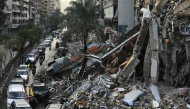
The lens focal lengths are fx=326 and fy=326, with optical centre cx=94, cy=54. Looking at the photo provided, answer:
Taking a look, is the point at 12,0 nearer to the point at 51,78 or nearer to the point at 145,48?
Answer: the point at 51,78

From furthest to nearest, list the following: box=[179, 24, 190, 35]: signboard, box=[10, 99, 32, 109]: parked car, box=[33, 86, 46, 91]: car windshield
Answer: box=[33, 86, 46, 91]: car windshield
box=[179, 24, 190, 35]: signboard
box=[10, 99, 32, 109]: parked car

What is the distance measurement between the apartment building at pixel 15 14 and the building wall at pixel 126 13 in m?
33.4

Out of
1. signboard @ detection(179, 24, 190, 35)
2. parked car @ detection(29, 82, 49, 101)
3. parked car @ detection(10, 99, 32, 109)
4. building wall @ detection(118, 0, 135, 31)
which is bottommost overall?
parked car @ detection(29, 82, 49, 101)

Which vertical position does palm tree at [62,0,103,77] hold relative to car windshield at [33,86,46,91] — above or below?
above

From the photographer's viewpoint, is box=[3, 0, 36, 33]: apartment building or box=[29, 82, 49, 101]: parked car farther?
box=[3, 0, 36, 33]: apartment building

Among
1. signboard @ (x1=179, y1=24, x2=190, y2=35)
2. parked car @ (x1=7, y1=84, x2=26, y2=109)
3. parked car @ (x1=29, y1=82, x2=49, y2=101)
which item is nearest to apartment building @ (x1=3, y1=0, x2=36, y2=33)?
parked car @ (x1=29, y1=82, x2=49, y2=101)

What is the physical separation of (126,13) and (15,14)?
4955 cm

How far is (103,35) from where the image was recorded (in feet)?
132

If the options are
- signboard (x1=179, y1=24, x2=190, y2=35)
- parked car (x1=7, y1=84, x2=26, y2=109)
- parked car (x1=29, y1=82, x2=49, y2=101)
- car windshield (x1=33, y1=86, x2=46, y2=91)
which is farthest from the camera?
car windshield (x1=33, y1=86, x2=46, y2=91)

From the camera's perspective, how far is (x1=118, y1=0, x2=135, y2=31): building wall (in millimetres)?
36469

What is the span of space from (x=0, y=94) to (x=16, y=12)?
6381 cm

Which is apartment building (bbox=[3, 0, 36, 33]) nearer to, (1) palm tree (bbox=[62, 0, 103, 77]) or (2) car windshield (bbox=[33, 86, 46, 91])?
(1) palm tree (bbox=[62, 0, 103, 77])

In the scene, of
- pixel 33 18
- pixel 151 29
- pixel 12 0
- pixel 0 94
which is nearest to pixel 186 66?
pixel 151 29

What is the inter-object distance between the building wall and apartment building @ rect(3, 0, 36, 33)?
109ft
